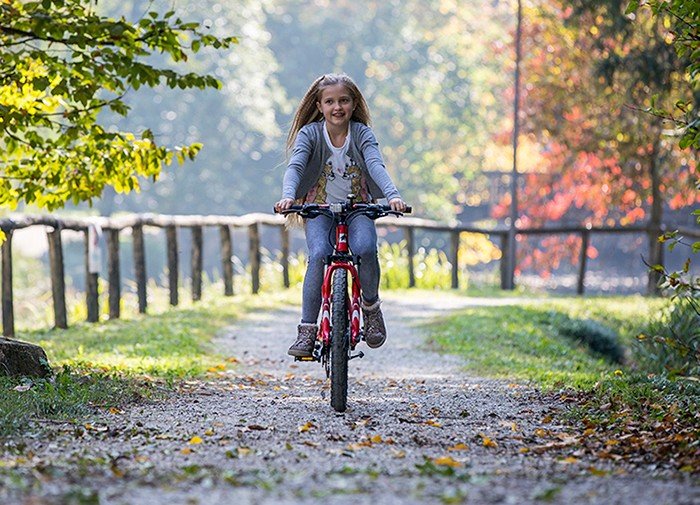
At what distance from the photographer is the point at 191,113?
43375 mm

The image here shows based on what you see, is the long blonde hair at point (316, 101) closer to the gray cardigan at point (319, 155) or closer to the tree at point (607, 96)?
the gray cardigan at point (319, 155)

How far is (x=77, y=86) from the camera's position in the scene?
7.66 meters

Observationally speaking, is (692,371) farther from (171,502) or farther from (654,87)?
(654,87)

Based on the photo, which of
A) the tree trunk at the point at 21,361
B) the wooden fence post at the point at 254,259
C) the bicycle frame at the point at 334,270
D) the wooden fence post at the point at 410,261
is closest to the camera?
the bicycle frame at the point at 334,270

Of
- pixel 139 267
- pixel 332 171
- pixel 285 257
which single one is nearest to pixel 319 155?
pixel 332 171

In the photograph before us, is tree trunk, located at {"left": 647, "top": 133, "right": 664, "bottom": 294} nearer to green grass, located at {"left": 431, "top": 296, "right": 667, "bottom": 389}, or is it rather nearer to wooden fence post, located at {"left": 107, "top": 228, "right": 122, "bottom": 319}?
green grass, located at {"left": 431, "top": 296, "right": 667, "bottom": 389}

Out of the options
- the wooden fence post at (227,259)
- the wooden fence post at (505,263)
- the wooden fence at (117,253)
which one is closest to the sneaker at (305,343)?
the wooden fence at (117,253)

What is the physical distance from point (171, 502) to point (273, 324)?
31.4 feet

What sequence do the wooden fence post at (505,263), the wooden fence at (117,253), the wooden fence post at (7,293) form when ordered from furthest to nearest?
the wooden fence post at (505,263)
the wooden fence at (117,253)
the wooden fence post at (7,293)

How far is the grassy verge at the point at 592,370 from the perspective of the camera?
6.00 meters

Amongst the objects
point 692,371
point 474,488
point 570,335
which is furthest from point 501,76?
point 474,488

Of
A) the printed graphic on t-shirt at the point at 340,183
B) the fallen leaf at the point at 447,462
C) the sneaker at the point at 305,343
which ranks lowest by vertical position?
the fallen leaf at the point at 447,462

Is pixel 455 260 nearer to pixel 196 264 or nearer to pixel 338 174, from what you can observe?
pixel 196 264

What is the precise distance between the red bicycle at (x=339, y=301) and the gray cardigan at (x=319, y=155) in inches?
Result: 12.4
